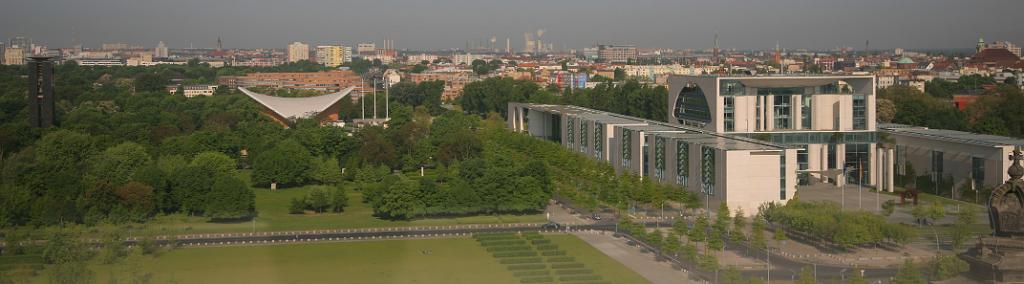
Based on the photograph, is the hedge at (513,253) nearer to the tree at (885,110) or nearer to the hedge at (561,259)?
the hedge at (561,259)

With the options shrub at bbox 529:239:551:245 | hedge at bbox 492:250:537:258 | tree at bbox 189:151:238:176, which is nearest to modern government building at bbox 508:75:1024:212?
shrub at bbox 529:239:551:245

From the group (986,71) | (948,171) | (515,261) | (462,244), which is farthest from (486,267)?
(986,71)

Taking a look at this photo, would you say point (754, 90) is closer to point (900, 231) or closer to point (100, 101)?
point (900, 231)

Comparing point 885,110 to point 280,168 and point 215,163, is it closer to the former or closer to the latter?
point 280,168

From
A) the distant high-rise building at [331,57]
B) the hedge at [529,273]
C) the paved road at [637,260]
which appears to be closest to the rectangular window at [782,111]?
the paved road at [637,260]

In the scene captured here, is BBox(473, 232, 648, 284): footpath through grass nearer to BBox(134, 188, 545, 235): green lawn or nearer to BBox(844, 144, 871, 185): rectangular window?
BBox(134, 188, 545, 235): green lawn

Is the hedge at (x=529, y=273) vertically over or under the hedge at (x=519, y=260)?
over
